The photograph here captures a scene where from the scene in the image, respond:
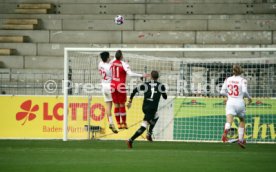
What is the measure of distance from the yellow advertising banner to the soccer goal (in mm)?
26

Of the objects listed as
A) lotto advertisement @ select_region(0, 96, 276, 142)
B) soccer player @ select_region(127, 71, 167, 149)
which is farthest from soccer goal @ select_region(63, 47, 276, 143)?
soccer player @ select_region(127, 71, 167, 149)

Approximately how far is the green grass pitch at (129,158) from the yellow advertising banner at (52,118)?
10.7 feet

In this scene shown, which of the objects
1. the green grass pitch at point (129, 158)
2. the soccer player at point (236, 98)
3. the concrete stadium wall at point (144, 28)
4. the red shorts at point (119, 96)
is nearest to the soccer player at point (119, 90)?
the red shorts at point (119, 96)

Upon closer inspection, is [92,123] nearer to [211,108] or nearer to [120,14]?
[211,108]

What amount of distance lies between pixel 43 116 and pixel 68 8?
25.0ft

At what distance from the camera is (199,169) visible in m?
10.3

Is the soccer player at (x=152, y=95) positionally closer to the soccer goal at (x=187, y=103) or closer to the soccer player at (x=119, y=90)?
the soccer player at (x=119, y=90)

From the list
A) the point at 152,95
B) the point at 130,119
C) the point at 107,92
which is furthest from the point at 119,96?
the point at 130,119

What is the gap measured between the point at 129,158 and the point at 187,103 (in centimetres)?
664

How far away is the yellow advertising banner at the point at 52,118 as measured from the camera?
18.9 metres

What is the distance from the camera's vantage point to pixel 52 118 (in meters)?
19.1

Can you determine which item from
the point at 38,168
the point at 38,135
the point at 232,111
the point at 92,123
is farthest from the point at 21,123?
the point at 38,168

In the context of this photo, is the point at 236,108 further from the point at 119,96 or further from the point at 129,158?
the point at 129,158

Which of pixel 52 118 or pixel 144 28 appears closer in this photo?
pixel 52 118
